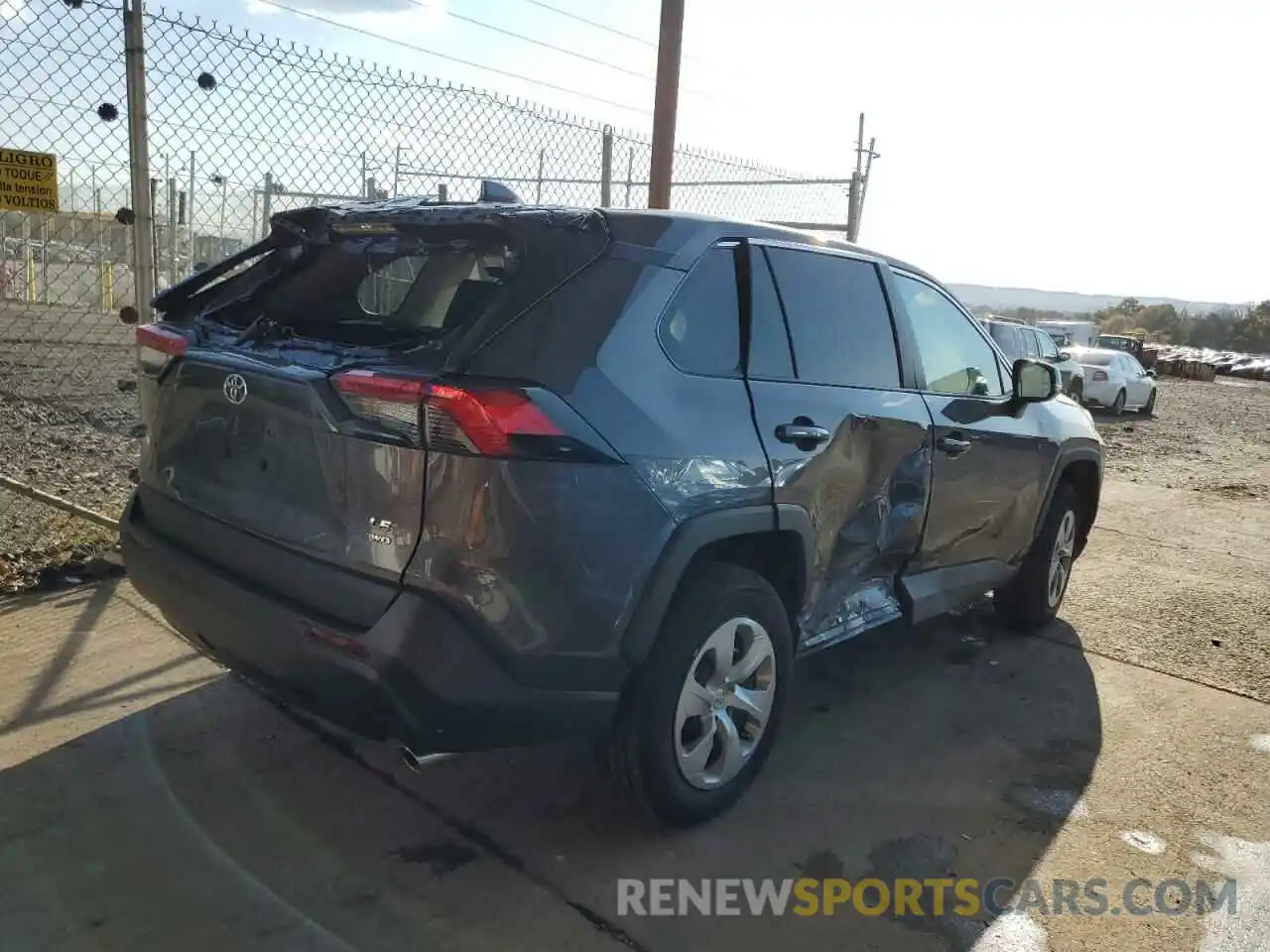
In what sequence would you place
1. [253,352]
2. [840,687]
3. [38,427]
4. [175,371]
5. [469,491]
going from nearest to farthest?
[469,491]
[253,352]
[175,371]
[840,687]
[38,427]

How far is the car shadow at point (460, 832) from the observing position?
104 inches

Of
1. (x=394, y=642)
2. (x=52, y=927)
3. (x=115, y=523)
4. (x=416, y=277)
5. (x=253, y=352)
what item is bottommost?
(x=52, y=927)

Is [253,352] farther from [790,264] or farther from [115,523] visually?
[115,523]

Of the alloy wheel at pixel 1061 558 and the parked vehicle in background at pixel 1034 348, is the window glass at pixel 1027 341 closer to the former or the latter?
the parked vehicle in background at pixel 1034 348

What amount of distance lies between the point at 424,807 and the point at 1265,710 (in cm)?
363

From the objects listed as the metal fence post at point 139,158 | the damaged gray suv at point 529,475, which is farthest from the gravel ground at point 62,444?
the damaged gray suv at point 529,475

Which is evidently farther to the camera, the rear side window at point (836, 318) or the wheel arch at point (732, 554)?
the rear side window at point (836, 318)

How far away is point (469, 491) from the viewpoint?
2.41m

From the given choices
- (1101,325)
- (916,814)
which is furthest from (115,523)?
(1101,325)

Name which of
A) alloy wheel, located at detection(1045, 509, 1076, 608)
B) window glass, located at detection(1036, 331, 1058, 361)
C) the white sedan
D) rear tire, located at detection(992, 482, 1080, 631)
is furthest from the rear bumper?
the white sedan

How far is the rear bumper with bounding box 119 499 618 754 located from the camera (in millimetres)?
2436

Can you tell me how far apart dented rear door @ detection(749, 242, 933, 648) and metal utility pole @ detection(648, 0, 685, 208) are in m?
2.68

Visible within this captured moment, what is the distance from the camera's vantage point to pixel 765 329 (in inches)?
130

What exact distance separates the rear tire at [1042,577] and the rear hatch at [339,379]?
3.32 meters
